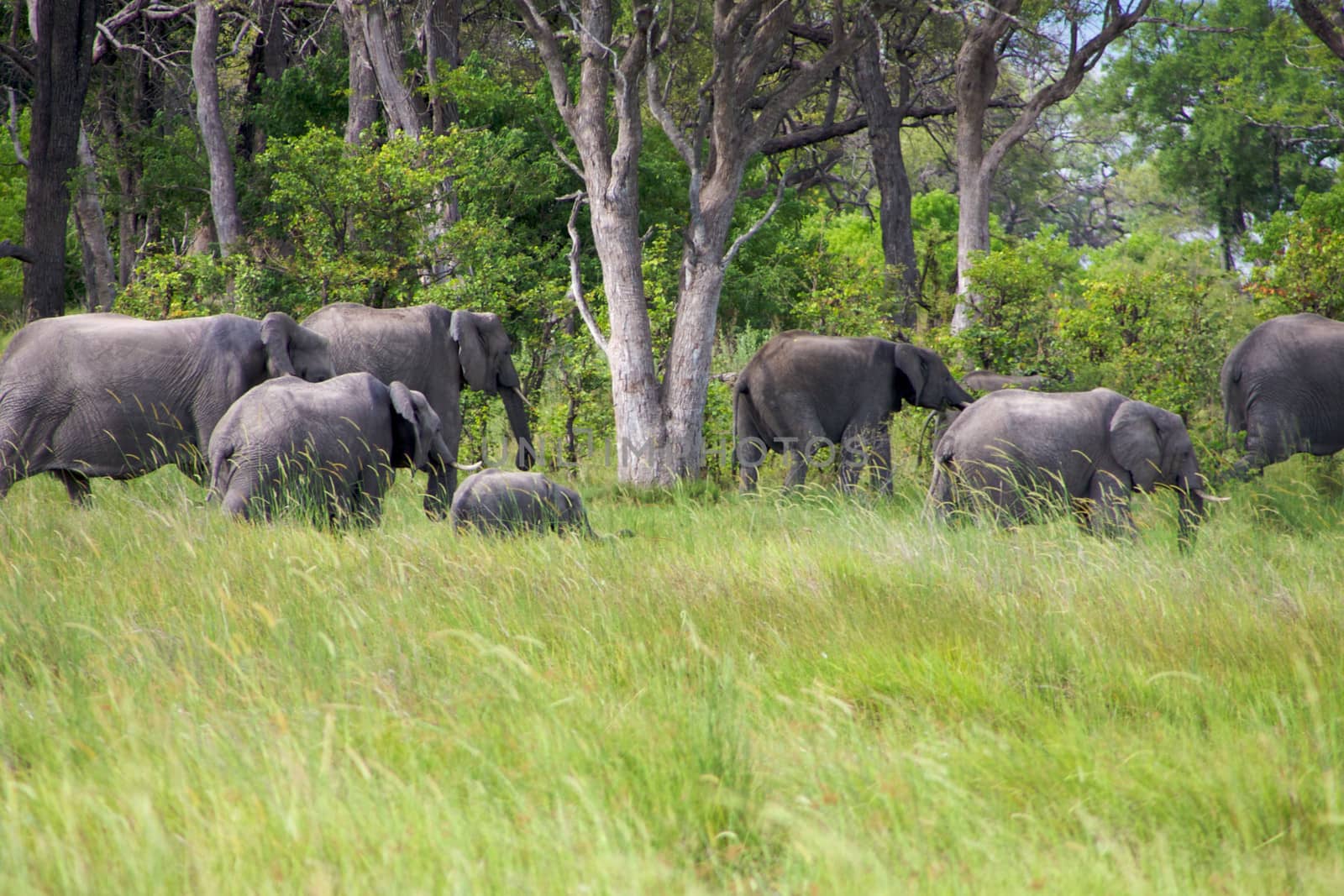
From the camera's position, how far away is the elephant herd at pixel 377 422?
7168mm

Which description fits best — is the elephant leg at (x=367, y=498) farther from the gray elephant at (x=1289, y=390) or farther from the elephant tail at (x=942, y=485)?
the gray elephant at (x=1289, y=390)

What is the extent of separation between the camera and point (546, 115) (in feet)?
54.6

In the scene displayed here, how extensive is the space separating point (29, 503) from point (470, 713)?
4693 millimetres

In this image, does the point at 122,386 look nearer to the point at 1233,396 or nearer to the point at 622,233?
the point at 622,233

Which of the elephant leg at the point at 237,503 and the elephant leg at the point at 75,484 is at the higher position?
the elephant leg at the point at 237,503

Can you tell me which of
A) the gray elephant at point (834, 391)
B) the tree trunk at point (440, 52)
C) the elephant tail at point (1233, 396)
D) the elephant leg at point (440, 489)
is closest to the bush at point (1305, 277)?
the elephant tail at point (1233, 396)

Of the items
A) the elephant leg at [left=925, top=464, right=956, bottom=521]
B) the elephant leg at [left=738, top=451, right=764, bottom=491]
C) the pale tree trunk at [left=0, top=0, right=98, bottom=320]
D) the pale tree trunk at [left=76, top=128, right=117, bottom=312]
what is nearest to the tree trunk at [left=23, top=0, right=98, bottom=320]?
the pale tree trunk at [left=0, top=0, right=98, bottom=320]

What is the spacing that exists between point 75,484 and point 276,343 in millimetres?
1737

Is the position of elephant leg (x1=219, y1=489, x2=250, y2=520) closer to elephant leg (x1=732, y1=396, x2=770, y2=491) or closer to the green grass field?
the green grass field

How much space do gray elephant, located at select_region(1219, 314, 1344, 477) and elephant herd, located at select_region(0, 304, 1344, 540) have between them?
0.01 m

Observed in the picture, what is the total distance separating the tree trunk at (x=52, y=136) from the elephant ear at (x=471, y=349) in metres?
5.93

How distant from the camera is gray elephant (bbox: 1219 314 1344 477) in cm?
1074

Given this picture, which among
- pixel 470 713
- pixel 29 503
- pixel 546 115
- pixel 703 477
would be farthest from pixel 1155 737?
pixel 546 115

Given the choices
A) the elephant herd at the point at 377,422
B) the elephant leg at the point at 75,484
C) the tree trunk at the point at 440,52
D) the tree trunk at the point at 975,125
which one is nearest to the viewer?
the elephant herd at the point at 377,422
